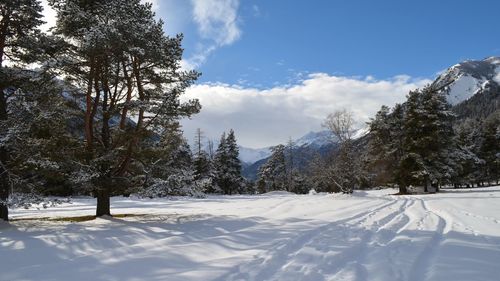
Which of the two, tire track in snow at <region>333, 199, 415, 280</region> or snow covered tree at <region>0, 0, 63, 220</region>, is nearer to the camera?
tire track in snow at <region>333, 199, 415, 280</region>

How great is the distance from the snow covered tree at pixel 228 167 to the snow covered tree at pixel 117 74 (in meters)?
42.4

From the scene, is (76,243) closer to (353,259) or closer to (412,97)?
(353,259)

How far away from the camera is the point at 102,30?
41.0ft

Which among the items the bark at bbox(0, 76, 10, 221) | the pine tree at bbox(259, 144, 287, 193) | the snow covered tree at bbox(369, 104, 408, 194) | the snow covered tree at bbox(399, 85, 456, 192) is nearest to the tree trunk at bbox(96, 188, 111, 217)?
the bark at bbox(0, 76, 10, 221)

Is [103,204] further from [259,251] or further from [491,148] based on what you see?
[491,148]

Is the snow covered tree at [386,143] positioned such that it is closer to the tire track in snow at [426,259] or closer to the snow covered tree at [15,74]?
the tire track in snow at [426,259]

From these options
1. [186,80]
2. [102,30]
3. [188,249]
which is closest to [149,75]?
[186,80]

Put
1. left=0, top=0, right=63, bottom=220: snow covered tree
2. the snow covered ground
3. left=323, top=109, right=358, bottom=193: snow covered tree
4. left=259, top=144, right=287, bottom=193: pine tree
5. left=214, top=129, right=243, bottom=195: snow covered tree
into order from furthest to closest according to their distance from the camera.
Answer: left=259, top=144, right=287, bottom=193: pine tree < left=214, top=129, right=243, bottom=195: snow covered tree < left=323, top=109, right=358, bottom=193: snow covered tree < left=0, top=0, right=63, bottom=220: snow covered tree < the snow covered ground

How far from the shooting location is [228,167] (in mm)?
59469

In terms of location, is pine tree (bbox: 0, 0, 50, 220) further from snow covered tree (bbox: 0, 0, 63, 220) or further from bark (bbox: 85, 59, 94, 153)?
bark (bbox: 85, 59, 94, 153)

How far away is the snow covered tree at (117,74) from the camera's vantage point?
13.1 m

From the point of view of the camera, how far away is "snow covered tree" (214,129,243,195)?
193ft

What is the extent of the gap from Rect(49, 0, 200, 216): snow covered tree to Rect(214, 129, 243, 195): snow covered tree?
139 ft

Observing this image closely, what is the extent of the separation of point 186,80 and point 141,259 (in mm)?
9107
